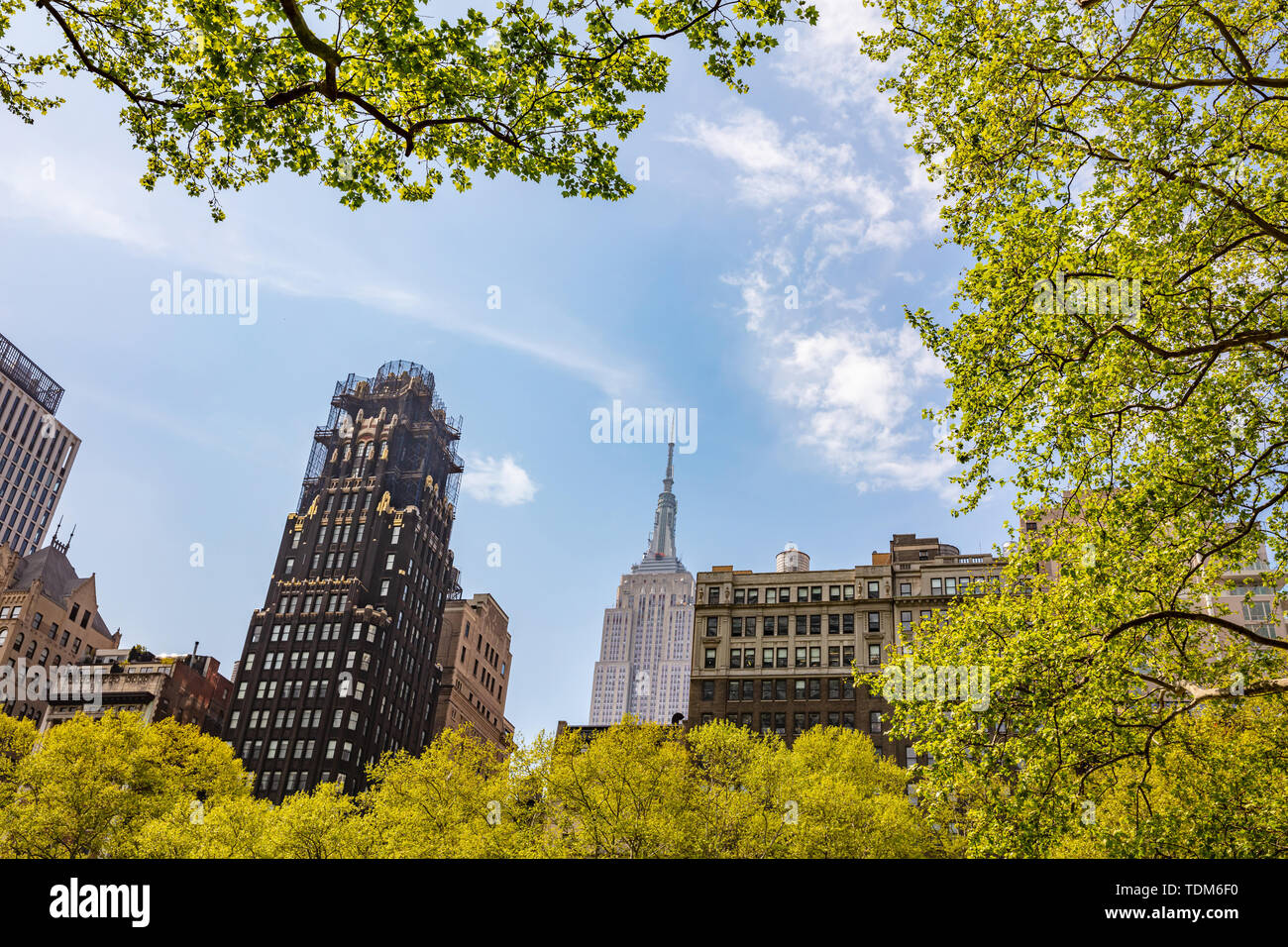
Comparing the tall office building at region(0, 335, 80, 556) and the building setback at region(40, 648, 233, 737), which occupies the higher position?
the tall office building at region(0, 335, 80, 556)

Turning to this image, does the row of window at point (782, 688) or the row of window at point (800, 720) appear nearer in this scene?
the row of window at point (800, 720)

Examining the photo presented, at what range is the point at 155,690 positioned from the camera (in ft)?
339

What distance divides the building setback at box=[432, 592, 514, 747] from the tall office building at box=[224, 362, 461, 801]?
3045 mm

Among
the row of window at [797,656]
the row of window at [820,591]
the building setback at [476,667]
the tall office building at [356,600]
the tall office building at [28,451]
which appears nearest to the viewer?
the row of window at [797,656]

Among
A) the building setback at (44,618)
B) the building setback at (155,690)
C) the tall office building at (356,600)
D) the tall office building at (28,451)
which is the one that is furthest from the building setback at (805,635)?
the tall office building at (28,451)

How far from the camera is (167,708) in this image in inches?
4136

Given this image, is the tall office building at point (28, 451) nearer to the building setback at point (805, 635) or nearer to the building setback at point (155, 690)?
the building setback at point (155, 690)

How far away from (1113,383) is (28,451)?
594 feet

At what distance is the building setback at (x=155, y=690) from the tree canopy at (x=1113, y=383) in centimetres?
10016

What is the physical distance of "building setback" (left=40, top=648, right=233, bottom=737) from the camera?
102625 millimetres

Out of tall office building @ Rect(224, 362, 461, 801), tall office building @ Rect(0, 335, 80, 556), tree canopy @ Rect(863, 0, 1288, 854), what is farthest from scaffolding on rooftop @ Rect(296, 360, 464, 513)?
tree canopy @ Rect(863, 0, 1288, 854)

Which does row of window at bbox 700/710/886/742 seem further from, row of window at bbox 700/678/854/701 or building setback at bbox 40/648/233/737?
building setback at bbox 40/648/233/737

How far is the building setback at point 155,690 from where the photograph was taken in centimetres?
10262
